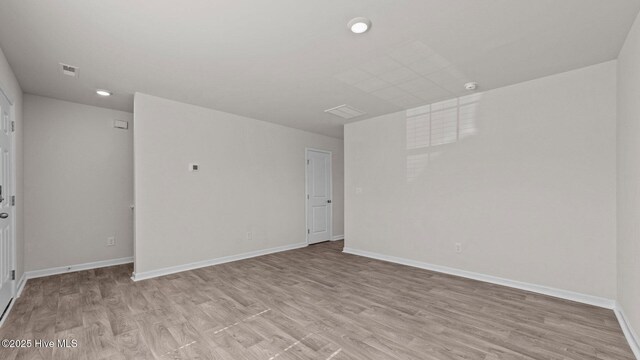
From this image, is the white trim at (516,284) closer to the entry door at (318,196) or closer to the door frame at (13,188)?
the entry door at (318,196)

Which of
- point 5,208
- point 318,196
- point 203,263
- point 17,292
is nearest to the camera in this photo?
point 5,208

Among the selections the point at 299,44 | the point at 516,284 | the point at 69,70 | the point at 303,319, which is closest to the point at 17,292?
the point at 69,70

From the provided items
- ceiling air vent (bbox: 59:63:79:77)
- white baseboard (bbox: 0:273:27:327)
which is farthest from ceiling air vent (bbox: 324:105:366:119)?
white baseboard (bbox: 0:273:27:327)

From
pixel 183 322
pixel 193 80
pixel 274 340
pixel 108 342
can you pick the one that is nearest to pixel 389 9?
pixel 193 80

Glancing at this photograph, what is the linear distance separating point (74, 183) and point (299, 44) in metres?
4.04

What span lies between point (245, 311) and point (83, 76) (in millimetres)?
3226

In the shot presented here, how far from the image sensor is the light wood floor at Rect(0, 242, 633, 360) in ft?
6.88

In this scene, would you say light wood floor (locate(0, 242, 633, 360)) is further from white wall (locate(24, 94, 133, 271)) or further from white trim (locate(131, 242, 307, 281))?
white wall (locate(24, 94, 133, 271))

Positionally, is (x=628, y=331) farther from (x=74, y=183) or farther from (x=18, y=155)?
(x=74, y=183)

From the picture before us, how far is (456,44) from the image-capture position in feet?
8.35

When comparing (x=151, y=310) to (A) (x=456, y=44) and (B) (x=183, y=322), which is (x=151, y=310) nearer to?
(B) (x=183, y=322)

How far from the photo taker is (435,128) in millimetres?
4207

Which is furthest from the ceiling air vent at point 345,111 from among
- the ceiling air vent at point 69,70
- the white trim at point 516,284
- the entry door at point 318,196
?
the ceiling air vent at point 69,70

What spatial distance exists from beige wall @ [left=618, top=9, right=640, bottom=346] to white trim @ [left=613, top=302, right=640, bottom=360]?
0.06 m
